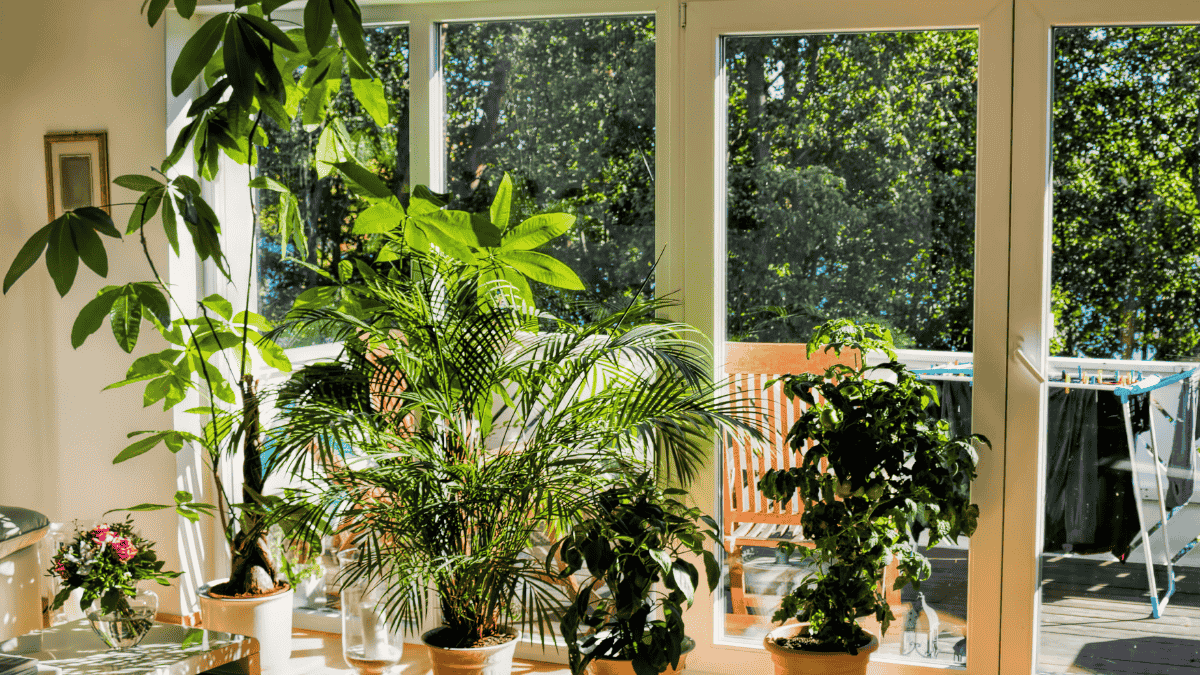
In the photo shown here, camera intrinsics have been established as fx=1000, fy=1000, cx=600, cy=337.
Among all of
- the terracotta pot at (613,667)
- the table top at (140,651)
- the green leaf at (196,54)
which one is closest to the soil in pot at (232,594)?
the table top at (140,651)

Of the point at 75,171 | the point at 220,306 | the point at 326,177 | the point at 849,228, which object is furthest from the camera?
the point at 75,171

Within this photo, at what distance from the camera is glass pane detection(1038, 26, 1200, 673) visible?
8.68ft

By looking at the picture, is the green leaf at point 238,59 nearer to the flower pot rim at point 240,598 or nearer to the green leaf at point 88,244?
the green leaf at point 88,244

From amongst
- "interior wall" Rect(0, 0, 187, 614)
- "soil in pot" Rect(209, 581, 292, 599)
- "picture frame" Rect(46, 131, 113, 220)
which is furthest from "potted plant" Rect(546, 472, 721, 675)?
"picture frame" Rect(46, 131, 113, 220)

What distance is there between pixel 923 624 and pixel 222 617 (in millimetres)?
2029

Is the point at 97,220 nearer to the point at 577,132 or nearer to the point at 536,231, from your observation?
the point at 536,231

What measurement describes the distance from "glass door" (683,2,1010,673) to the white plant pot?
127 centimetres

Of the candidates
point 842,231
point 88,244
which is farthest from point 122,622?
point 842,231

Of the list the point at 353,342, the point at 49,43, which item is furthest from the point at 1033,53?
the point at 49,43

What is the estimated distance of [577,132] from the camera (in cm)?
308

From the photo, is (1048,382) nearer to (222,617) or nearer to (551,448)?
(551,448)

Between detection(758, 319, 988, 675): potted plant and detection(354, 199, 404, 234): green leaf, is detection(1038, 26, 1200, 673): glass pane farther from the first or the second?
detection(354, 199, 404, 234): green leaf

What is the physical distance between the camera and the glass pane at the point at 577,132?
3.03m

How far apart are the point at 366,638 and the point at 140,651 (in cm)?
80
